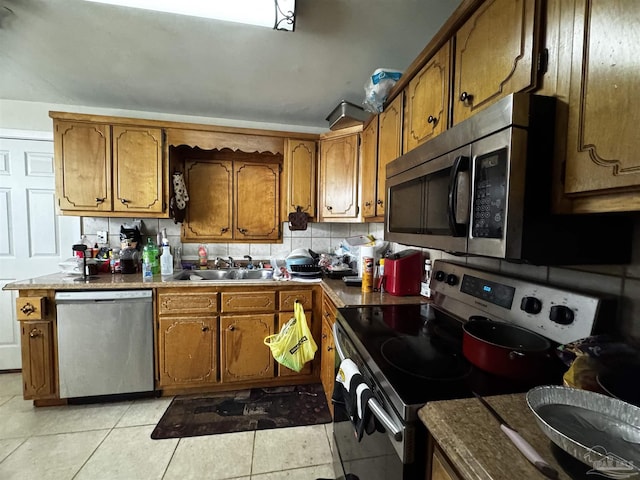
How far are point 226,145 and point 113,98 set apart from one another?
0.92 metres

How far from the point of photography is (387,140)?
164 cm

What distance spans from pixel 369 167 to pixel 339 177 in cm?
37

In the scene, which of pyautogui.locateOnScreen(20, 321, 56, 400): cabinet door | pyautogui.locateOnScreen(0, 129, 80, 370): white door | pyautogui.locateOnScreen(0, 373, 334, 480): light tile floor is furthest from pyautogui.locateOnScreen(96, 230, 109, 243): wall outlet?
pyautogui.locateOnScreen(0, 373, 334, 480): light tile floor

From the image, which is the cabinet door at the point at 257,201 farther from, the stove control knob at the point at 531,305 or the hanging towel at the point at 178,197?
the stove control knob at the point at 531,305

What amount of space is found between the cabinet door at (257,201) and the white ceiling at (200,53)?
563 mm

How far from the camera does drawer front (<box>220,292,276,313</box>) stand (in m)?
1.95

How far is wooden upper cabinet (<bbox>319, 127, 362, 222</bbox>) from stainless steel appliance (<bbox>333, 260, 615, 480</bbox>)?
3.56 ft

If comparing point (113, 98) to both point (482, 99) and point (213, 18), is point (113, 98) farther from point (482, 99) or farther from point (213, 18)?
point (482, 99)

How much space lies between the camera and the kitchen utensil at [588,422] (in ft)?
1.39

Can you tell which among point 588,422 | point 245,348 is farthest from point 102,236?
point 588,422

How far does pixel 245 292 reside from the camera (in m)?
1.96

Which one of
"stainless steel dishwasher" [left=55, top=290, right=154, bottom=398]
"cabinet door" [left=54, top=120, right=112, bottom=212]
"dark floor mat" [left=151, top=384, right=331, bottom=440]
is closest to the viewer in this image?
"dark floor mat" [left=151, top=384, right=331, bottom=440]

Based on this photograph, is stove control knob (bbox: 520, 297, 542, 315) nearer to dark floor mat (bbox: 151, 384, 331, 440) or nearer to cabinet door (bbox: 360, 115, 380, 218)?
cabinet door (bbox: 360, 115, 380, 218)

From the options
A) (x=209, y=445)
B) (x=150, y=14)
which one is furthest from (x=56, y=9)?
(x=209, y=445)
